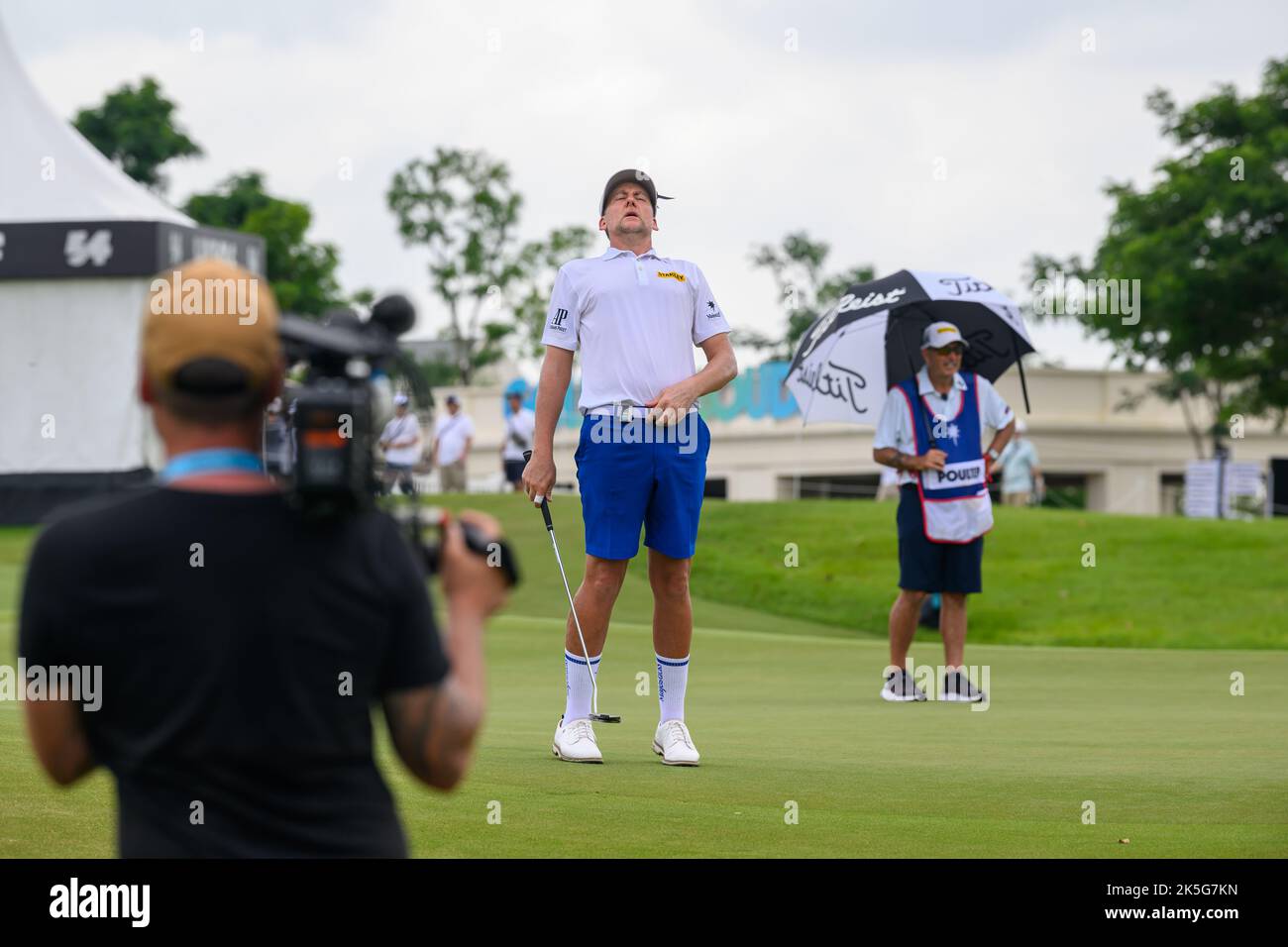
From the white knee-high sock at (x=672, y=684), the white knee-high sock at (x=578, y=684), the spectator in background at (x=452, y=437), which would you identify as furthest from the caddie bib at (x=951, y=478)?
the spectator in background at (x=452, y=437)

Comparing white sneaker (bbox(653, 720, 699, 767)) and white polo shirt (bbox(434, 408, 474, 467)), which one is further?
white polo shirt (bbox(434, 408, 474, 467))

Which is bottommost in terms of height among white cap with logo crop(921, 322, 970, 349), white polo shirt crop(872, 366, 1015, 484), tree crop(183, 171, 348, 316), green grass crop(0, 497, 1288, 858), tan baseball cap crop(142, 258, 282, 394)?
green grass crop(0, 497, 1288, 858)

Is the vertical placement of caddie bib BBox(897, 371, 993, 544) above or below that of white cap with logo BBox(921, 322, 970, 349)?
below

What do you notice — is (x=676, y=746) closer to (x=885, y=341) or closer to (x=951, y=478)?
(x=951, y=478)

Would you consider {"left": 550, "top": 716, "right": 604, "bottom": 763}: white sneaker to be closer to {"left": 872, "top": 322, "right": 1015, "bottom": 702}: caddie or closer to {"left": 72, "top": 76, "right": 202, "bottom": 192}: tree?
{"left": 872, "top": 322, "right": 1015, "bottom": 702}: caddie

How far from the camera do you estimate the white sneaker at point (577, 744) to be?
795 centimetres

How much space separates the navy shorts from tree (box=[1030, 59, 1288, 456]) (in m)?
33.4

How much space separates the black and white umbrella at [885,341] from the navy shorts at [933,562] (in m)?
1.20

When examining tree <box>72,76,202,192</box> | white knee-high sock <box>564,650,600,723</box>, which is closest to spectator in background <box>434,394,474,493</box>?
white knee-high sock <box>564,650,600,723</box>

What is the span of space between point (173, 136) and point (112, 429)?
42071mm

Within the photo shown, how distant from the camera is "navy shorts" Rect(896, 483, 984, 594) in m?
12.3
